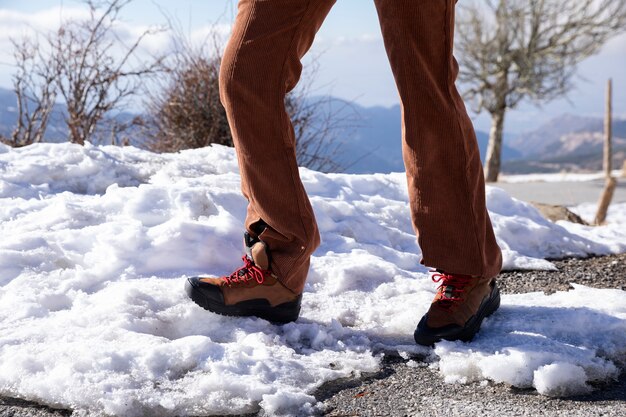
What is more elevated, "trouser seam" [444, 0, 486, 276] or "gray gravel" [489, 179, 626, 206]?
"trouser seam" [444, 0, 486, 276]

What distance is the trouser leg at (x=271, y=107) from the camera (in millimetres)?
1825

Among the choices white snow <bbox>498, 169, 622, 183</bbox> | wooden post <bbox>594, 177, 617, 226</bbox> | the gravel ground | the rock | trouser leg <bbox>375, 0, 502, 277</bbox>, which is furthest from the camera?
white snow <bbox>498, 169, 622, 183</bbox>

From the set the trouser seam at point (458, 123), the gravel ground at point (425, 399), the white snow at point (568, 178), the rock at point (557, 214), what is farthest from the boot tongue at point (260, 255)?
the white snow at point (568, 178)

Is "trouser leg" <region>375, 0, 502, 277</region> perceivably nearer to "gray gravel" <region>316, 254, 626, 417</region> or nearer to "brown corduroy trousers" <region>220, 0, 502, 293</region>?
"brown corduroy trousers" <region>220, 0, 502, 293</region>

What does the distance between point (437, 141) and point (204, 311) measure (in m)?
0.82

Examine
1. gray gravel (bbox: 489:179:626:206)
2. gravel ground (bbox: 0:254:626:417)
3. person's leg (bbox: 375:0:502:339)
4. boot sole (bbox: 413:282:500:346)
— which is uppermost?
person's leg (bbox: 375:0:502:339)

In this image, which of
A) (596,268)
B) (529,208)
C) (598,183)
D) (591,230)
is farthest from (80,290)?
(598,183)

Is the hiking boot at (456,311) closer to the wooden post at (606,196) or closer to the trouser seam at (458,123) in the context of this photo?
the trouser seam at (458,123)

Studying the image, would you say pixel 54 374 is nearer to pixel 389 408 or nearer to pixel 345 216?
pixel 389 408

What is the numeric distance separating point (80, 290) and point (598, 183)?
53.1 ft

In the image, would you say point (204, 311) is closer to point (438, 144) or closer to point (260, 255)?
point (260, 255)

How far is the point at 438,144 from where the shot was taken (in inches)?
75.3

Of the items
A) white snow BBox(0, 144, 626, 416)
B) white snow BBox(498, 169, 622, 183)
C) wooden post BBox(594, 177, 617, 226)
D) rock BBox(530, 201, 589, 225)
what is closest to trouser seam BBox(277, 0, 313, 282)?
white snow BBox(0, 144, 626, 416)

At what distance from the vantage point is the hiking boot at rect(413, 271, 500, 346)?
6.44 ft
